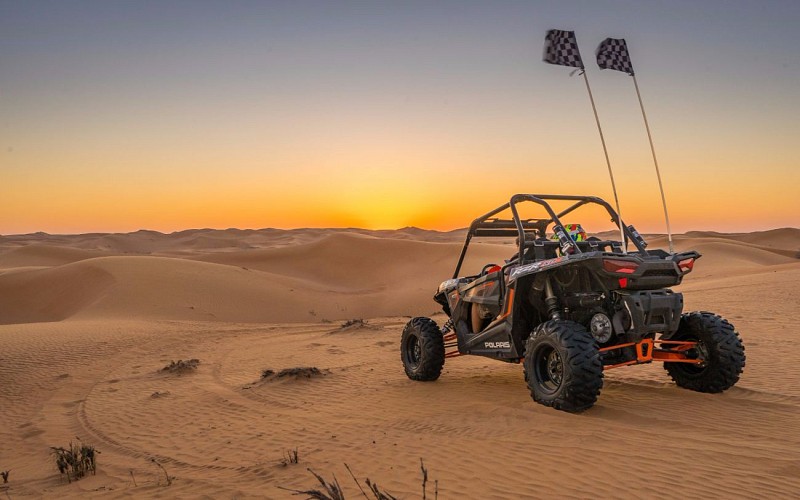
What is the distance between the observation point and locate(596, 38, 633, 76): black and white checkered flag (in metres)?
10.7

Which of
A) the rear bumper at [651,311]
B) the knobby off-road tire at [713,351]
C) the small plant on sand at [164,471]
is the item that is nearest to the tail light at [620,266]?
the rear bumper at [651,311]

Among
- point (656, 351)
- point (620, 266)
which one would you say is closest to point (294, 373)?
point (656, 351)

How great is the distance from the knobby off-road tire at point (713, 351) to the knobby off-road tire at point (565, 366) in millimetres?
1700

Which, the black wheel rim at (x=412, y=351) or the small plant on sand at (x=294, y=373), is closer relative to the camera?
the black wheel rim at (x=412, y=351)

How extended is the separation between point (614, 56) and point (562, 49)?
92cm

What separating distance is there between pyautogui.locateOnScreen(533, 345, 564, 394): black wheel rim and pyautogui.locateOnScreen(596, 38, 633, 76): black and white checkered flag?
638 cm

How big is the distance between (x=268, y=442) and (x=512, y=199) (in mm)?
3851

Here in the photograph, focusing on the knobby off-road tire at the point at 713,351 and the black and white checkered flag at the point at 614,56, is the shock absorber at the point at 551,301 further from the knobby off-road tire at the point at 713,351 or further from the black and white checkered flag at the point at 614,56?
the black and white checkered flag at the point at 614,56

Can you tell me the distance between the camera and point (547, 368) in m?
6.48

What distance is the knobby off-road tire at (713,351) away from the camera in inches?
263

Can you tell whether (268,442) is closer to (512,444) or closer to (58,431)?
(512,444)

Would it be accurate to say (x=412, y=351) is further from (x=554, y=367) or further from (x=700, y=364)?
(x=700, y=364)

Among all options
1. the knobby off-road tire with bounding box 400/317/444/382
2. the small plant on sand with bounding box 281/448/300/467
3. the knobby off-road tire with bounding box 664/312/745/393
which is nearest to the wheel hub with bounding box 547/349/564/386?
the knobby off-road tire with bounding box 664/312/745/393

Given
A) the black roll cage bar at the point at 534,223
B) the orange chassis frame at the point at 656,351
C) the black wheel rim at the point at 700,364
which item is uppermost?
the black roll cage bar at the point at 534,223
